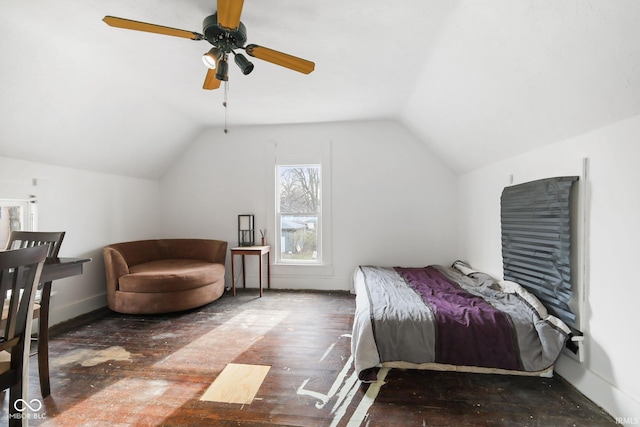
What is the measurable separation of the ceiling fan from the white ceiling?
0.75ft

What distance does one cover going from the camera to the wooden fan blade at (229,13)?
4.42 feet

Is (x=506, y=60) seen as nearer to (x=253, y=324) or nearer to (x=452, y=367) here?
(x=452, y=367)

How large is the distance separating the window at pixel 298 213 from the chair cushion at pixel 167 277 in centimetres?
107

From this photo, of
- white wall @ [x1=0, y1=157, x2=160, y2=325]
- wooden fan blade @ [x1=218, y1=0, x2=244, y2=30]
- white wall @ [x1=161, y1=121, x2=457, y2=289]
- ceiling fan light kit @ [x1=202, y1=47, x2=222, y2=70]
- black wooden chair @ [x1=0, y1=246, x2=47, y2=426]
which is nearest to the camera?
black wooden chair @ [x1=0, y1=246, x2=47, y2=426]

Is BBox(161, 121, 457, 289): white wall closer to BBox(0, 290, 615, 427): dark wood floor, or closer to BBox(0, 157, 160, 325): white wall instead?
BBox(0, 157, 160, 325): white wall

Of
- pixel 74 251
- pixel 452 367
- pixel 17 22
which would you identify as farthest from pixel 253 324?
pixel 17 22

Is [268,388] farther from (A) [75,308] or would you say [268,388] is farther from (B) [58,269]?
(A) [75,308]

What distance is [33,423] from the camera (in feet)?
5.02

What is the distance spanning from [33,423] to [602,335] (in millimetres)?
3457

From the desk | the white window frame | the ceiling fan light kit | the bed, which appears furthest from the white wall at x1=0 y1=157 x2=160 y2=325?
the bed

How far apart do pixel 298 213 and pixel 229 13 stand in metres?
2.94

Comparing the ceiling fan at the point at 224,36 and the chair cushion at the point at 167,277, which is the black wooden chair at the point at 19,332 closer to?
the ceiling fan at the point at 224,36

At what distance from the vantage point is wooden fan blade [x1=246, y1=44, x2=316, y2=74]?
1680 millimetres

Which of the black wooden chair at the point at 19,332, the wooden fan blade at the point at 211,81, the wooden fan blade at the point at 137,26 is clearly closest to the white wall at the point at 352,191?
the wooden fan blade at the point at 211,81
